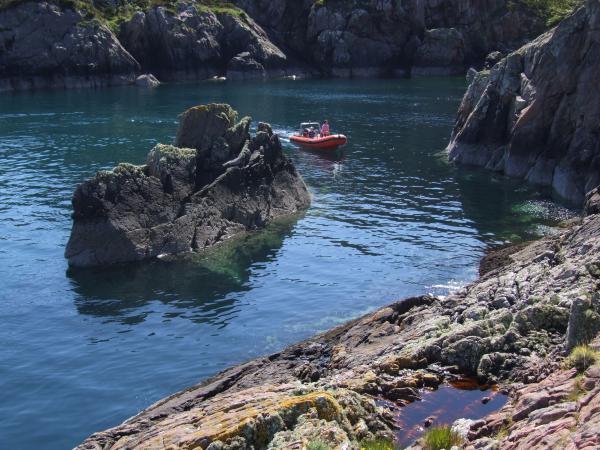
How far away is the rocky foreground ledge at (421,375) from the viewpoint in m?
15.3

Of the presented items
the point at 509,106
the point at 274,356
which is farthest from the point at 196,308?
the point at 509,106

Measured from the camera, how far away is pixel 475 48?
137 meters

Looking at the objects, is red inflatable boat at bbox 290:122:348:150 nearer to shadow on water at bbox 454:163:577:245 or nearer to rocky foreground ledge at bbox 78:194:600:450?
shadow on water at bbox 454:163:577:245

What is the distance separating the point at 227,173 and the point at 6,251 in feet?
42.6

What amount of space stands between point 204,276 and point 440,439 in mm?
23302

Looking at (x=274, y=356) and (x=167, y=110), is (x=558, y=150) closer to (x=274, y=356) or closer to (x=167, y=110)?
(x=274, y=356)

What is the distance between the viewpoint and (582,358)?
1686 cm

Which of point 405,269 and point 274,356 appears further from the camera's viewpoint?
point 405,269

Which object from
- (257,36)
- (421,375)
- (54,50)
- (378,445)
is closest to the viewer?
(378,445)

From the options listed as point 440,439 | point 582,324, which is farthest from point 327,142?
point 440,439

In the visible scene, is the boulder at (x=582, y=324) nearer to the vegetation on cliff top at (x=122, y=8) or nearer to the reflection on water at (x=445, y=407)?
the reflection on water at (x=445, y=407)

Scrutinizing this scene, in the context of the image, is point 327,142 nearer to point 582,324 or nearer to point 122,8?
point 582,324

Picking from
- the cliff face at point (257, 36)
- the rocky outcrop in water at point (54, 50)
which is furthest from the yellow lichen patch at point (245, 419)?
the cliff face at point (257, 36)

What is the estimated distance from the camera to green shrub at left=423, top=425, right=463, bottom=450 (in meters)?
14.9
